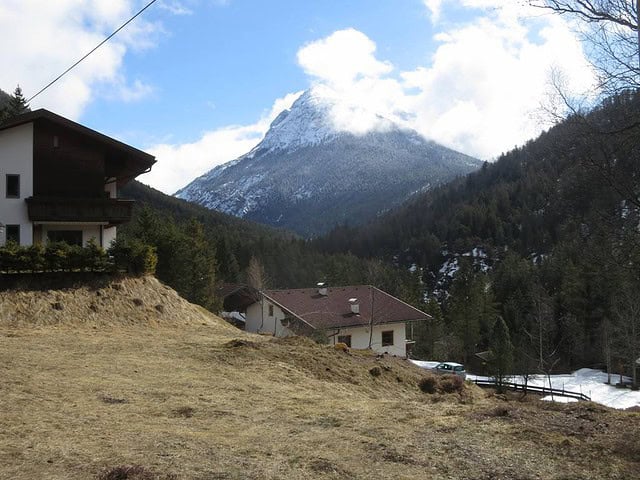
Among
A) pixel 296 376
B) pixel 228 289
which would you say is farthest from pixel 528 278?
pixel 296 376

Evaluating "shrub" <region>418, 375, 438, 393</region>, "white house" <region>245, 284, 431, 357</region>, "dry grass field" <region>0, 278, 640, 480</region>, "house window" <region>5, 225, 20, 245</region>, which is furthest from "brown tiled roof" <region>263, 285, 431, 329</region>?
"dry grass field" <region>0, 278, 640, 480</region>

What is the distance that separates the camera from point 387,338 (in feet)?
135

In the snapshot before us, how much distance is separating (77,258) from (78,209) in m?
5.14

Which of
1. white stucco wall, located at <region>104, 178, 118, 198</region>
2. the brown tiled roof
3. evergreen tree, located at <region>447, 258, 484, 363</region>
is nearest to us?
white stucco wall, located at <region>104, 178, 118, 198</region>

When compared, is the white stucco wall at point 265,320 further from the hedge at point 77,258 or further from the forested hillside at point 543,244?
the forested hillside at point 543,244

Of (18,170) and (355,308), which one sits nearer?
(18,170)

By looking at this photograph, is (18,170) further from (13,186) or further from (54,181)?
(54,181)

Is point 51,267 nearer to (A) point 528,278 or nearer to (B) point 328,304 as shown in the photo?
(B) point 328,304

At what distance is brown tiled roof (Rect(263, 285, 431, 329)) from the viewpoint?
40281 mm

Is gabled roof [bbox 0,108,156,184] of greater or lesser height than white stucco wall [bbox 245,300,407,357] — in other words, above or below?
above

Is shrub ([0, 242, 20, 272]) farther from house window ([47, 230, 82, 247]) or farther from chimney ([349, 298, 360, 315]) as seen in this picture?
chimney ([349, 298, 360, 315])

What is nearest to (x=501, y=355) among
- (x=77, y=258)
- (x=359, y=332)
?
(x=359, y=332)

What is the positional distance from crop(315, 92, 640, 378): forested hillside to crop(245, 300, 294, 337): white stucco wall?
66.4 ft

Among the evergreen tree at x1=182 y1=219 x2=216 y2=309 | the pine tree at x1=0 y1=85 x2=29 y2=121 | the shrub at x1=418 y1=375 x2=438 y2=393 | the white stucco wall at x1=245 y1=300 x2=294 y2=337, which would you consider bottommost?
the white stucco wall at x1=245 y1=300 x2=294 y2=337
